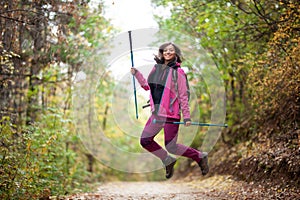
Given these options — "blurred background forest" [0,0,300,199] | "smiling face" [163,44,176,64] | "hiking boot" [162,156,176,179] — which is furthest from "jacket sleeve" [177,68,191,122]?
"blurred background forest" [0,0,300,199]

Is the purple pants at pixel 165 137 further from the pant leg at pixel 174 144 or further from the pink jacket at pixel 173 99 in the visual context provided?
the pink jacket at pixel 173 99

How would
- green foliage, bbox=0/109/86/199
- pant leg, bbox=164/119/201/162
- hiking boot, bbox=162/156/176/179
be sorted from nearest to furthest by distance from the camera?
green foliage, bbox=0/109/86/199 → pant leg, bbox=164/119/201/162 → hiking boot, bbox=162/156/176/179

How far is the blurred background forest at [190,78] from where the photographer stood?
6.16 metres

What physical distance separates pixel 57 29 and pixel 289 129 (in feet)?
15.6

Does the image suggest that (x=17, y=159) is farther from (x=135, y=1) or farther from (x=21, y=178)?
(x=135, y=1)

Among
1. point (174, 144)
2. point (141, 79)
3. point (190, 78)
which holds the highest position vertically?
point (190, 78)

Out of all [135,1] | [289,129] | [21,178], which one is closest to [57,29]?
[135,1]

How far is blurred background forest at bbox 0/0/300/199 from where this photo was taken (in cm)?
616

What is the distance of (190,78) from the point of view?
10484 millimetres

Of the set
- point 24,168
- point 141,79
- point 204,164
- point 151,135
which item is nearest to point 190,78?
point 204,164

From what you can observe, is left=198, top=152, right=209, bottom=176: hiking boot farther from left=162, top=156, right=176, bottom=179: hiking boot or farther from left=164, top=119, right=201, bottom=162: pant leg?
left=162, top=156, right=176, bottom=179: hiking boot

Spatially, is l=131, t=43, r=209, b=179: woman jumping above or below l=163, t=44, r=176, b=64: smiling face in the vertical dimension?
below

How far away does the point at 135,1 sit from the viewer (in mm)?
8094

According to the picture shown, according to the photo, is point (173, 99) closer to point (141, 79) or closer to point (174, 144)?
point (141, 79)
